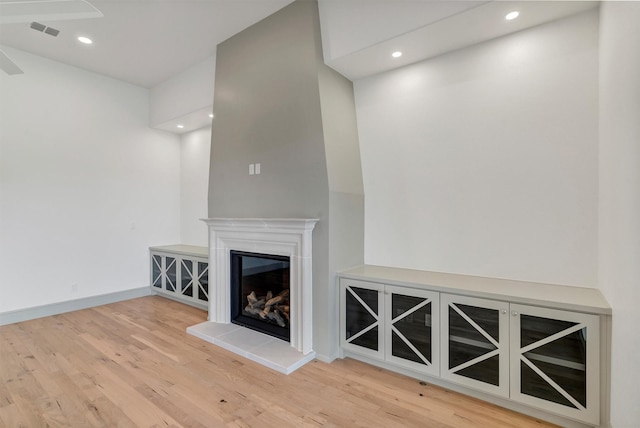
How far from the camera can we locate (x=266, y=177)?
10.5 feet

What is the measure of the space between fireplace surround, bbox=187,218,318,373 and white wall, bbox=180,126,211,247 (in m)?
1.59

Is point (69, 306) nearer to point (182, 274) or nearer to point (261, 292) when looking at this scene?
point (182, 274)

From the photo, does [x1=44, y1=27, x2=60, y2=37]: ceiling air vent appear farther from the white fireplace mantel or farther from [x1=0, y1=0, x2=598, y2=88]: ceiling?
the white fireplace mantel

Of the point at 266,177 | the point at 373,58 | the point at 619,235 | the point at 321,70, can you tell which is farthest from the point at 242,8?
the point at 619,235

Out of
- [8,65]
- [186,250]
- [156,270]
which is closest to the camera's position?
[8,65]

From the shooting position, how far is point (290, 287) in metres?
3.00

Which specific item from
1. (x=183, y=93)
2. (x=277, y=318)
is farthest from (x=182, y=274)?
(x=183, y=93)

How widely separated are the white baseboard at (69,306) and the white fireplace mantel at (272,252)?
6.71 ft

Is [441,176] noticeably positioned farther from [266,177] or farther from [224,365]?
[224,365]

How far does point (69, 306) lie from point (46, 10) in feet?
13.2

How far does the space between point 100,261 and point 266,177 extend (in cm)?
319

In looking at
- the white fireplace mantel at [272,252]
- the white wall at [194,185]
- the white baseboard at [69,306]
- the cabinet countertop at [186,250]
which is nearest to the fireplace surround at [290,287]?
the white fireplace mantel at [272,252]

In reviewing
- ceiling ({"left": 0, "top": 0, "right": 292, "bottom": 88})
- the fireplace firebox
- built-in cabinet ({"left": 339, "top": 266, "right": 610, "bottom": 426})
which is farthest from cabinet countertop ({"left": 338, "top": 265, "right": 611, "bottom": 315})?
ceiling ({"left": 0, "top": 0, "right": 292, "bottom": 88})

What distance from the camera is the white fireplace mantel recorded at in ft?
9.34
